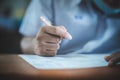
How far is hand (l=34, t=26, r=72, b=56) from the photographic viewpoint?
1.54 metres

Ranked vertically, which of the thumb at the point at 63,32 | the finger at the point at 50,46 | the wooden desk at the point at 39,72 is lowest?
the wooden desk at the point at 39,72

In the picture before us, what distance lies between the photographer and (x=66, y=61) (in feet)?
5.18

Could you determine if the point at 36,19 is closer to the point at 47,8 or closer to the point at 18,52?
the point at 47,8

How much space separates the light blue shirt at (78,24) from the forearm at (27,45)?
28 mm

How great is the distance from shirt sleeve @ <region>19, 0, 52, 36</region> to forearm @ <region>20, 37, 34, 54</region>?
0.04 meters

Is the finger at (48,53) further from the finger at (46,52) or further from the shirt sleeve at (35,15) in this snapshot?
the shirt sleeve at (35,15)

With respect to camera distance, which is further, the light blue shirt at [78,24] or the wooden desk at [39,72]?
the light blue shirt at [78,24]

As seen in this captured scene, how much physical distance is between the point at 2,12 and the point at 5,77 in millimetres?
347

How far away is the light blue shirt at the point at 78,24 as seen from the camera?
1.59 meters

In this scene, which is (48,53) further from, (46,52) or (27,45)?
(27,45)

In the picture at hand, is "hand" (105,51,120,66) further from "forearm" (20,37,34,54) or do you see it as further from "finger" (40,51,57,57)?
"forearm" (20,37,34,54)

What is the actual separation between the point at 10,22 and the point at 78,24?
0.38 m

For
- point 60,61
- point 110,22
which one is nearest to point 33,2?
point 60,61

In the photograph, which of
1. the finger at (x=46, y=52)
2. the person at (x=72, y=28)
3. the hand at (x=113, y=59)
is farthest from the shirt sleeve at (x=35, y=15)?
the hand at (x=113, y=59)
